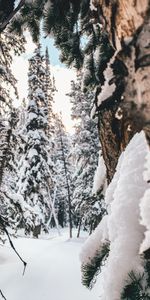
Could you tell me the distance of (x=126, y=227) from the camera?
137cm

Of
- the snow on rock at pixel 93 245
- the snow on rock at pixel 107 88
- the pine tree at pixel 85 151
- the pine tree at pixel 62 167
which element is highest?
the pine tree at pixel 62 167

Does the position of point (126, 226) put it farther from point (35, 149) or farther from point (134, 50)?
point (35, 149)

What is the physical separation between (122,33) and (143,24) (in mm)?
133

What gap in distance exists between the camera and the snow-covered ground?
11000mm

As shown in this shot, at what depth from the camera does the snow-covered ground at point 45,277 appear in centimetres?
1100

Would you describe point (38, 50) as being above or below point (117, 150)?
above

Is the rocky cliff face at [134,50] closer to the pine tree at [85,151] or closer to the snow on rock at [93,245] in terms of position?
the snow on rock at [93,245]

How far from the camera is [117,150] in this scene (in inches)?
106

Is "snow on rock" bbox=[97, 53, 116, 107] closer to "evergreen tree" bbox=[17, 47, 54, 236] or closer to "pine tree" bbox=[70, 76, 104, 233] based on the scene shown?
"pine tree" bbox=[70, 76, 104, 233]

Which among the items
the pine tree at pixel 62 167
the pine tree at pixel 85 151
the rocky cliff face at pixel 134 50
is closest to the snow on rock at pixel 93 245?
the rocky cliff face at pixel 134 50

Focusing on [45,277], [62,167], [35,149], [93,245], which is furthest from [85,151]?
[93,245]

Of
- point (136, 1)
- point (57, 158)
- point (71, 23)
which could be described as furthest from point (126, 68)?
point (57, 158)

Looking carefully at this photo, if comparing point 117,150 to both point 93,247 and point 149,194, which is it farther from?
point 149,194

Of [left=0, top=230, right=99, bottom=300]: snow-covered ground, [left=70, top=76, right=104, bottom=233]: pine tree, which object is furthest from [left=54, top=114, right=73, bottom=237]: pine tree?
[left=0, top=230, right=99, bottom=300]: snow-covered ground
